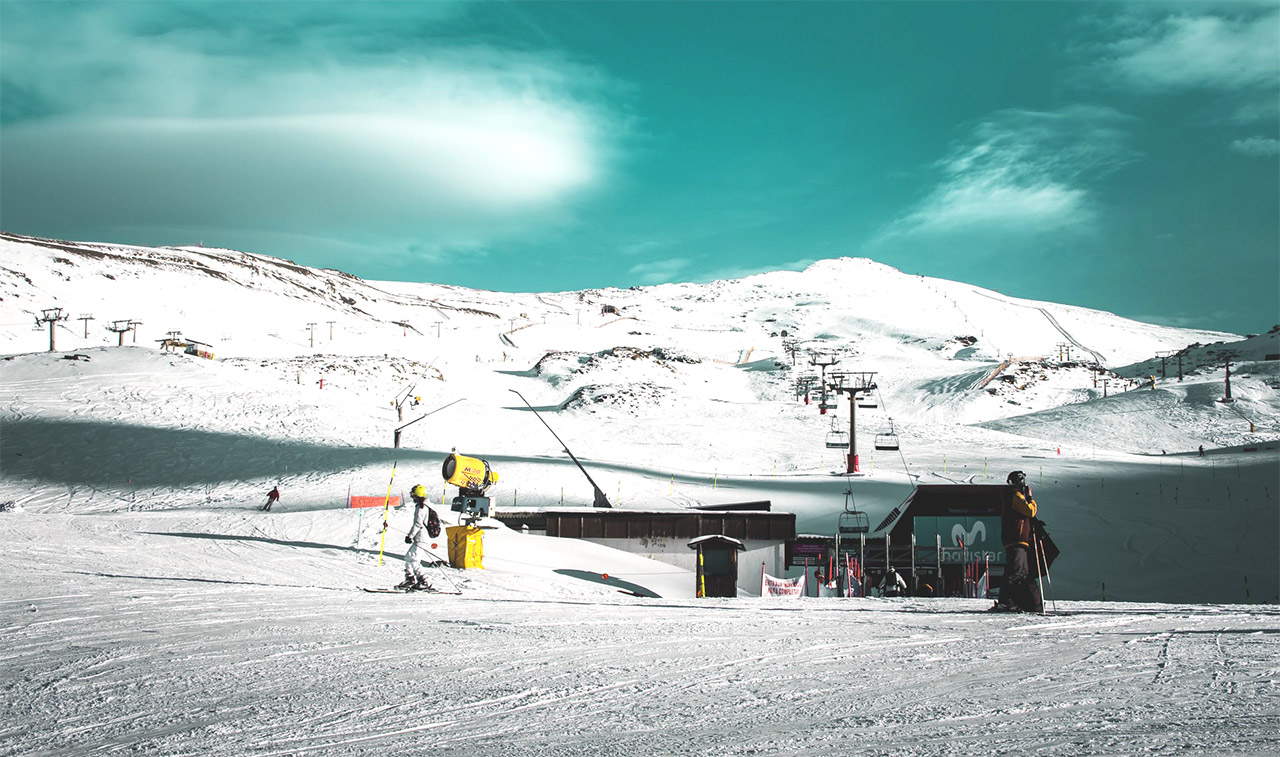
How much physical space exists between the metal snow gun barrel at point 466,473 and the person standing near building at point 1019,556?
417 inches

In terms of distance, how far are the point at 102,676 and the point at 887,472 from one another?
144 ft

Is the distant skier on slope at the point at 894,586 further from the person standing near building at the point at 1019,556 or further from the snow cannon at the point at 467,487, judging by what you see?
the person standing near building at the point at 1019,556

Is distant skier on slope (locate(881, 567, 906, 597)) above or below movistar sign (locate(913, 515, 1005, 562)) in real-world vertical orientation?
below

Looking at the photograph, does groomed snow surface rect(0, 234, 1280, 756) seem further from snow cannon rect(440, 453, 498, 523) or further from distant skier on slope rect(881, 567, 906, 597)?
distant skier on slope rect(881, 567, 906, 597)

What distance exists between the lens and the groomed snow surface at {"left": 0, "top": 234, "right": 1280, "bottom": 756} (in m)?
5.45

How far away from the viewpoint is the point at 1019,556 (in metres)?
10.6

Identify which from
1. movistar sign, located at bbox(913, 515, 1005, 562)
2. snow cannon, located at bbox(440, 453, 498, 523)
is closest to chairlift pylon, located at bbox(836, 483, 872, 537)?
movistar sign, located at bbox(913, 515, 1005, 562)

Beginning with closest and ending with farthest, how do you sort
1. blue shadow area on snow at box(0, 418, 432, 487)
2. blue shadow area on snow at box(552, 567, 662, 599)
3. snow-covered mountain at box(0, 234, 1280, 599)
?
blue shadow area on snow at box(552, 567, 662, 599)
snow-covered mountain at box(0, 234, 1280, 599)
blue shadow area on snow at box(0, 418, 432, 487)

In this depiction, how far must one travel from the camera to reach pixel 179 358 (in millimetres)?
59250

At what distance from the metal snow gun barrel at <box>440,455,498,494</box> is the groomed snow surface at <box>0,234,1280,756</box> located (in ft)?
5.82

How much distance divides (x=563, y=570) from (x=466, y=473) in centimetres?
379

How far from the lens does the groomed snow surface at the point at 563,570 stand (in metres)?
5.45

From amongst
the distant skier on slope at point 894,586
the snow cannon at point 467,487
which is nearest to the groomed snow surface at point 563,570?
the snow cannon at point 467,487

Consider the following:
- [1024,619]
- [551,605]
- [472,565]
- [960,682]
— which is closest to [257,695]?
[960,682]
